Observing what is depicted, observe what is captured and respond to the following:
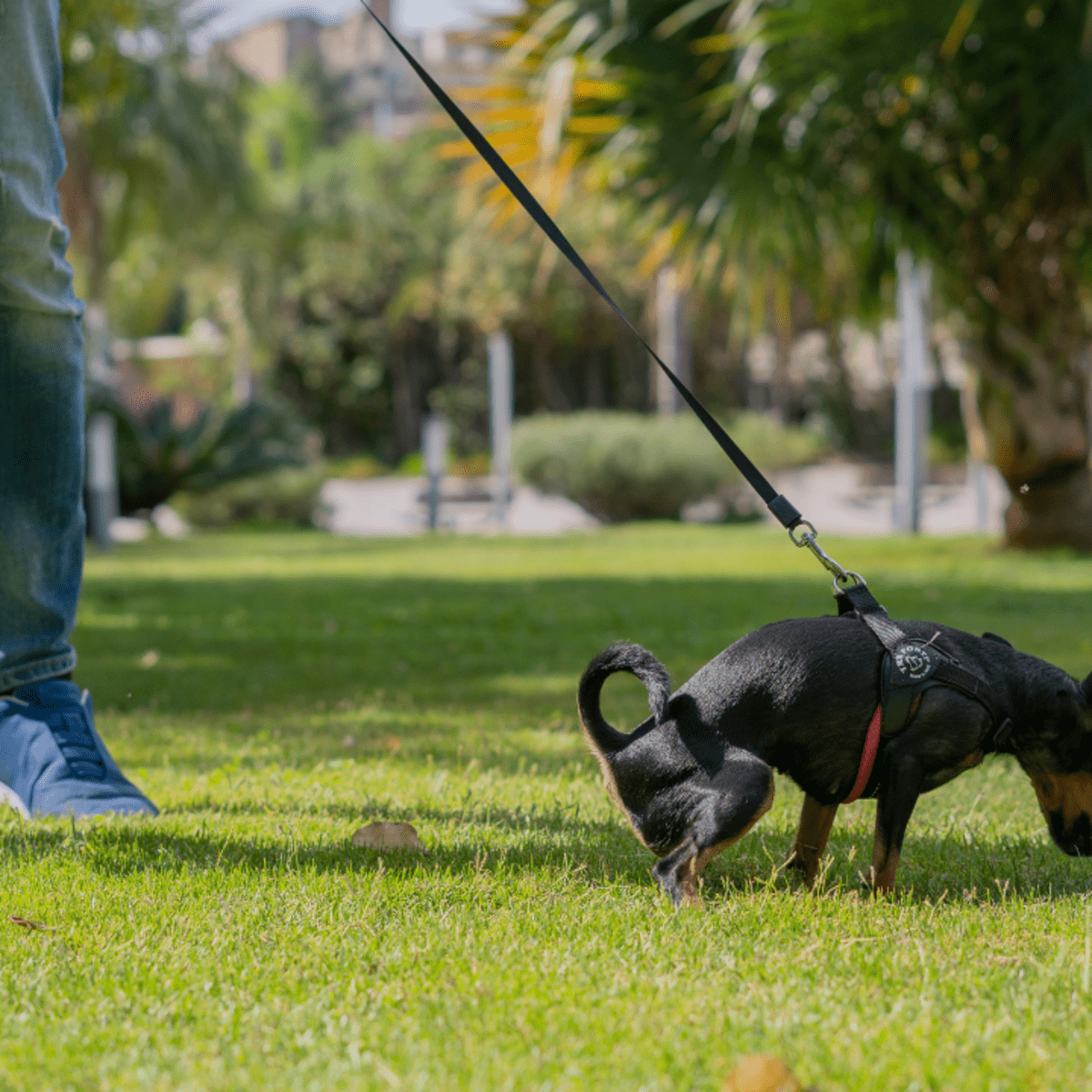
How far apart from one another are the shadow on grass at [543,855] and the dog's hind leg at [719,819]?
119 mm

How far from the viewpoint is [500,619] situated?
7551 millimetres

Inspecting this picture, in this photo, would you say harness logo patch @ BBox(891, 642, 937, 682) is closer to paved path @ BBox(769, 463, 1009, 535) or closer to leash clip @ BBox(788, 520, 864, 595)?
leash clip @ BBox(788, 520, 864, 595)

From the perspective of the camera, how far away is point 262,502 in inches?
740

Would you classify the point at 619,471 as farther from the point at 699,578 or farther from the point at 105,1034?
the point at 105,1034

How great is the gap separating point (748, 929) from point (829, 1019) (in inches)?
16.2

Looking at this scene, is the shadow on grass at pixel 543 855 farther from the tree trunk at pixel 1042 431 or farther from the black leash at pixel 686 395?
the tree trunk at pixel 1042 431

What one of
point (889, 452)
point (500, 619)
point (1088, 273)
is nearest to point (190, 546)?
point (500, 619)

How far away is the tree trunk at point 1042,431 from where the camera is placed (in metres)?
10.5

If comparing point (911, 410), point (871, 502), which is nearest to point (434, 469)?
point (911, 410)

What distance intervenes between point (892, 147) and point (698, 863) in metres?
8.71

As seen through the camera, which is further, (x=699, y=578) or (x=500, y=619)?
(x=699, y=578)

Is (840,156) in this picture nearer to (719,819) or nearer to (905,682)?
(905,682)

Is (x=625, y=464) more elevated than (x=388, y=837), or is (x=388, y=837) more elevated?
(x=388, y=837)

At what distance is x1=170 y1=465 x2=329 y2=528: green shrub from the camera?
18.5m
